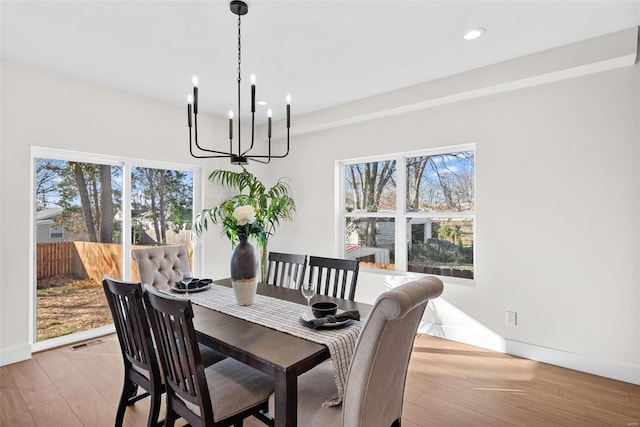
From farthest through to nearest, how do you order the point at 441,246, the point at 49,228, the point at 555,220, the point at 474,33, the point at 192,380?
the point at 441,246
the point at 49,228
the point at 555,220
the point at 474,33
the point at 192,380

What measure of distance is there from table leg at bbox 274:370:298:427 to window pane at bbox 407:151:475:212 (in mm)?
2744

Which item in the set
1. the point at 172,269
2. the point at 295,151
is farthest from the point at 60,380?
the point at 295,151

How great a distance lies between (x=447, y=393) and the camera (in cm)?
245

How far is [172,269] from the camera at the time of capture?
9.14ft

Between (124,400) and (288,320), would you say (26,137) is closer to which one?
(124,400)

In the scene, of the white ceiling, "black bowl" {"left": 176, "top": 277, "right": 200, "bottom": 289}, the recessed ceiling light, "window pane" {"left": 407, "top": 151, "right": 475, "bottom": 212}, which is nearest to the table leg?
"black bowl" {"left": 176, "top": 277, "right": 200, "bottom": 289}

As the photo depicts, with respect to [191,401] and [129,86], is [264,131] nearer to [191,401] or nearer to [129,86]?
[129,86]

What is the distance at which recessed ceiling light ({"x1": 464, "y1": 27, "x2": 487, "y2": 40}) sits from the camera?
93.5 inches

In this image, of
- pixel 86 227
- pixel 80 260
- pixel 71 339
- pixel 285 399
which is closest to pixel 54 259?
pixel 80 260

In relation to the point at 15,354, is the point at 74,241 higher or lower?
higher

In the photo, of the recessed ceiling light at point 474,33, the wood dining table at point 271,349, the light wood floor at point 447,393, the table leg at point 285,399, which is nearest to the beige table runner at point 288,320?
the wood dining table at point 271,349

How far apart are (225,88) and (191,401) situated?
9.62 feet

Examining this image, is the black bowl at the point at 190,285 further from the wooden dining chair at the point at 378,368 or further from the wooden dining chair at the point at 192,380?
the wooden dining chair at the point at 378,368

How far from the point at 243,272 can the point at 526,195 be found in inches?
98.7
